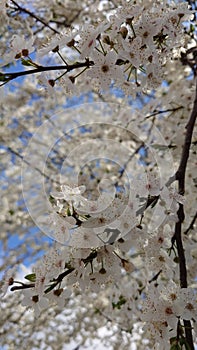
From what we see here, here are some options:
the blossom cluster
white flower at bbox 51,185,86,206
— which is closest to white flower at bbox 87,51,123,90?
the blossom cluster

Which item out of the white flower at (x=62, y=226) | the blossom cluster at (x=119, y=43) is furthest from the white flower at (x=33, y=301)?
the blossom cluster at (x=119, y=43)

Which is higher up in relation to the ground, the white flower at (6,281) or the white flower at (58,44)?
the white flower at (58,44)

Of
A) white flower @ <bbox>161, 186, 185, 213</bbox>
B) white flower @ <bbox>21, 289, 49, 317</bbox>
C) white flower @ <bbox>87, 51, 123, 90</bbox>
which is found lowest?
white flower @ <bbox>21, 289, 49, 317</bbox>

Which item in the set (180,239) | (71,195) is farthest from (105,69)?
A: (180,239)

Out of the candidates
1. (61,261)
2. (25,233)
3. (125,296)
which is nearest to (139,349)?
(25,233)

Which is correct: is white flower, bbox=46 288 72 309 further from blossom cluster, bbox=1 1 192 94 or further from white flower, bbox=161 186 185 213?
blossom cluster, bbox=1 1 192 94

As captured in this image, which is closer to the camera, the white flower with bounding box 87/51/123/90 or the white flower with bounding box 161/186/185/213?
the white flower with bounding box 87/51/123/90

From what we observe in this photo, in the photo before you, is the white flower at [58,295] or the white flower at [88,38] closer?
the white flower at [88,38]

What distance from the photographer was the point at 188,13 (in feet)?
4.55

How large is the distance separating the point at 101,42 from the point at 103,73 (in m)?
0.09

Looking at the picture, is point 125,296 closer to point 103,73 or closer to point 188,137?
point 188,137

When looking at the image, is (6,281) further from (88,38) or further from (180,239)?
(88,38)

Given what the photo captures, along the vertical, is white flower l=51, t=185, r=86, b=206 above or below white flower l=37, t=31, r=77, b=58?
below

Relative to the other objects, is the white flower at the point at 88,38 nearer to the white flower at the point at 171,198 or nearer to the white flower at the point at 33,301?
the white flower at the point at 171,198
